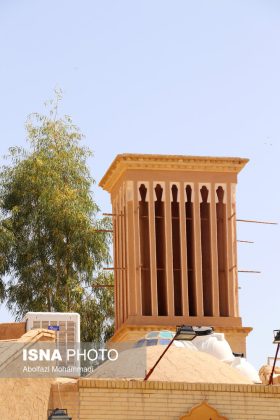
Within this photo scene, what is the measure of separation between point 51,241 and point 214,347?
1405 cm

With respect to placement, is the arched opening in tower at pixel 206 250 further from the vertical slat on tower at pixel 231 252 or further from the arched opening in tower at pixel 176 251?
the arched opening in tower at pixel 176 251

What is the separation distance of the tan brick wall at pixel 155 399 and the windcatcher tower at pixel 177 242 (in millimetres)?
23846

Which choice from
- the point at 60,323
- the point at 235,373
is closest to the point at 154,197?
the point at 60,323

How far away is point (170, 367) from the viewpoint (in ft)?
91.7

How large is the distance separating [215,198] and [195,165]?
1.39m

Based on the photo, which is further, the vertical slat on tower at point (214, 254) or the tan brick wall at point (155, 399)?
the vertical slat on tower at point (214, 254)

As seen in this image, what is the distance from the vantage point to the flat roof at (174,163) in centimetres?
4916

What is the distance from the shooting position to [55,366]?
28922 mm

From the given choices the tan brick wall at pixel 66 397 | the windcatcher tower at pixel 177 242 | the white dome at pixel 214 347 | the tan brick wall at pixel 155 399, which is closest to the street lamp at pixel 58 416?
the tan brick wall at pixel 155 399

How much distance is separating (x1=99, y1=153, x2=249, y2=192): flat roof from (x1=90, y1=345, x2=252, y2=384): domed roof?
1972 centimetres

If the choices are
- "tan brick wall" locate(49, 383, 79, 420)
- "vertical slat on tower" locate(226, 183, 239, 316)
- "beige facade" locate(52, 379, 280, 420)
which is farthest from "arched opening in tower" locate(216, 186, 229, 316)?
"beige facade" locate(52, 379, 280, 420)

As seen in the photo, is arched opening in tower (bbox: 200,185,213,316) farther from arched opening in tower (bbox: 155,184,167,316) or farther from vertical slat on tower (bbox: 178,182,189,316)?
arched opening in tower (bbox: 155,184,167,316)

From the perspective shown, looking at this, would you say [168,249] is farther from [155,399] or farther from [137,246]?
[155,399]

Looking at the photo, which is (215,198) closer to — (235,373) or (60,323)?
(60,323)
